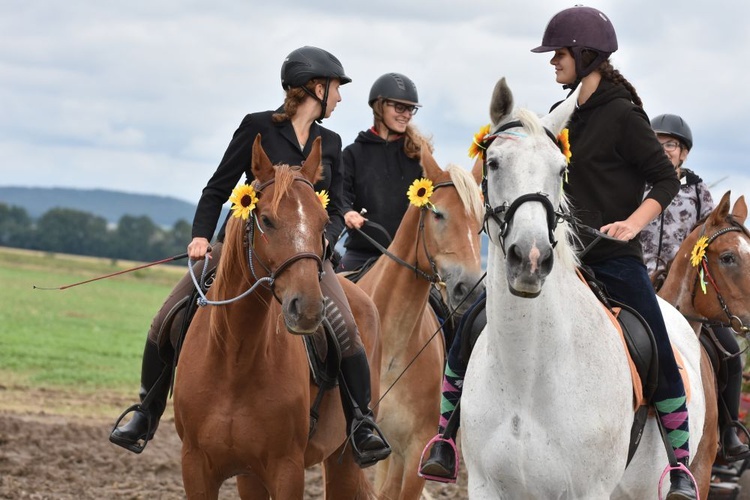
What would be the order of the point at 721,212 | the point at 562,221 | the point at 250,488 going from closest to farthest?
1. the point at 562,221
2. the point at 250,488
3. the point at 721,212

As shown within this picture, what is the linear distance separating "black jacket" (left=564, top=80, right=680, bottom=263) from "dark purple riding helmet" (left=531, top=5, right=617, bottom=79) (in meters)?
0.24

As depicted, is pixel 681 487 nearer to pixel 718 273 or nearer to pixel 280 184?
pixel 280 184

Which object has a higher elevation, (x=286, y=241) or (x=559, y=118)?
(x=559, y=118)

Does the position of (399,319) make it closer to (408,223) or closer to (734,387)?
(408,223)

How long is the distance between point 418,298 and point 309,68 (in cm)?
234

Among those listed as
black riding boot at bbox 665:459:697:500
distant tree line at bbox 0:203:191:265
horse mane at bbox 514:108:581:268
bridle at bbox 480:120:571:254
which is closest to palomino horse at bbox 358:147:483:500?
black riding boot at bbox 665:459:697:500

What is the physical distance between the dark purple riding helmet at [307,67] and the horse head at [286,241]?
1.11m

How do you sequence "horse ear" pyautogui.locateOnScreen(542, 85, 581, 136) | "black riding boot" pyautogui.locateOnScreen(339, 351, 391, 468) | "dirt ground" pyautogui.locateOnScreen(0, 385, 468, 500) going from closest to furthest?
"horse ear" pyautogui.locateOnScreen(542, 85, 581, 136)
"black riding boot" pyautogui.locateOnScreen(339, 351, 391, 468)
"dirt ground" pyautogui.locateOnScreen(0, 385, 468, 500)

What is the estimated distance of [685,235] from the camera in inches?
367

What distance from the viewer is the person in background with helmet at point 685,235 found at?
839cm

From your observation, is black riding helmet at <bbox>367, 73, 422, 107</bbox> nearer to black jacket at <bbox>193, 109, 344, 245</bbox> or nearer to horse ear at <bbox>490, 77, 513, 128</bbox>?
black jacket at <bbox>193, 109, 344, 245</bbox>

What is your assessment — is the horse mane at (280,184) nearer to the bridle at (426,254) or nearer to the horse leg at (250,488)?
the horse leg at (250,488)

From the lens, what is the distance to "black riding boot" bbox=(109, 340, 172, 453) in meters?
6.77

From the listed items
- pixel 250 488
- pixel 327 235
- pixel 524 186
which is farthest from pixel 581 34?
pixel 250 488
